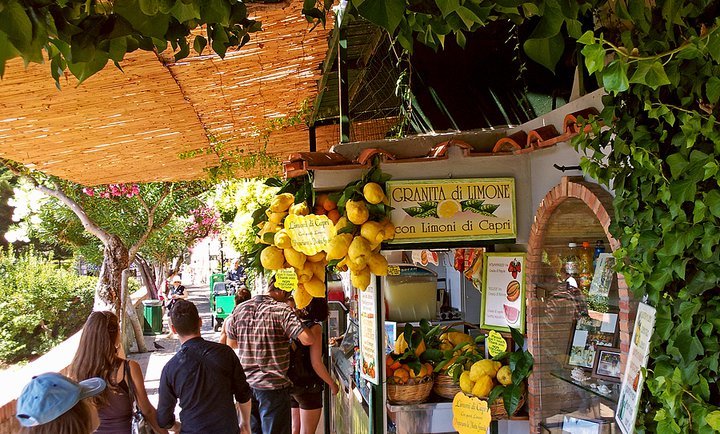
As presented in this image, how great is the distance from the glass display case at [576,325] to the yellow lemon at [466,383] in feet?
1.35

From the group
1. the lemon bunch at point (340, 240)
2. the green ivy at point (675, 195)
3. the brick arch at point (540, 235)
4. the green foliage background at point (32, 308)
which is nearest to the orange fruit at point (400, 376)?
the lemon bunch at point (340, 240)

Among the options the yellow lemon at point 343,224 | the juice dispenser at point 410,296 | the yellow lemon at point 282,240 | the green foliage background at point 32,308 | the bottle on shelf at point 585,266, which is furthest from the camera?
the green foliage background at point 32,308

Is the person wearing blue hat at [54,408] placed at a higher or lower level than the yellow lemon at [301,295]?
lower

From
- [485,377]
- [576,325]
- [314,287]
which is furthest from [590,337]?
[314,287]

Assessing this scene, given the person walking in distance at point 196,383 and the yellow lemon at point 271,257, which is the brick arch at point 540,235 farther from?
the person walking in distance at point 196,383

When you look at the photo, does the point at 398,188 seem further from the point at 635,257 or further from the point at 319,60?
the point at 635,257

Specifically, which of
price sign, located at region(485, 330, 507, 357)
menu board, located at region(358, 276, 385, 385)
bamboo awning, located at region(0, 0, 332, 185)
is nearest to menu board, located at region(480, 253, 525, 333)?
price sign, located at region(485, 330, 507, 357)

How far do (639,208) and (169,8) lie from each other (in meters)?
1.48

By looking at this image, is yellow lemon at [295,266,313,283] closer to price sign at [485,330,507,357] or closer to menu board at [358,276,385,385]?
menu board at [358,276,385,385]

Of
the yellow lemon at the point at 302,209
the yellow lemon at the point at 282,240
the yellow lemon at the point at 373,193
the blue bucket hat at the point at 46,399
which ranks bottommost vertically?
the blue bucket hat at the point at 46,399

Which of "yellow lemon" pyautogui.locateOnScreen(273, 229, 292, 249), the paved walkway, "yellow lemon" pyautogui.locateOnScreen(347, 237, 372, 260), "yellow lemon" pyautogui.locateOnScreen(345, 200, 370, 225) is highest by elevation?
"yellow lemon" pyautogui.locateOnScreen(345, 200, 370, 225)

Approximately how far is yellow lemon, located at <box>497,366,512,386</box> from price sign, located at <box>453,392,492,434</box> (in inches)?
6.1

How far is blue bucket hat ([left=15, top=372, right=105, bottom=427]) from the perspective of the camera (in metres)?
2.85

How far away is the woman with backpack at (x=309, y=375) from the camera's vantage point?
6223 mm
